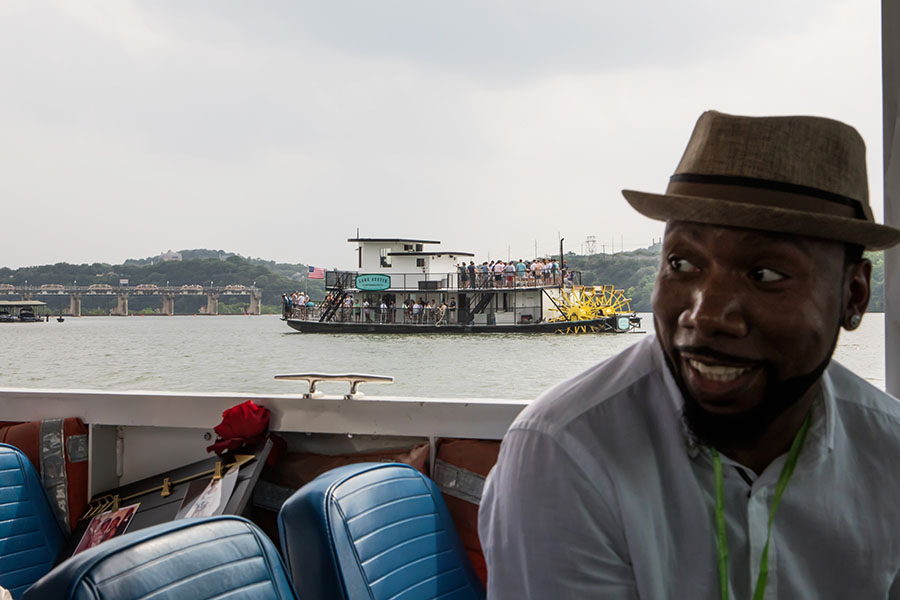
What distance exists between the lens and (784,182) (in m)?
0.68

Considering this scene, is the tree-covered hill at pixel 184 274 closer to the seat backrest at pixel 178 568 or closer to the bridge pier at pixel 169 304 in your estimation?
the bridge pier at pixel 169 304

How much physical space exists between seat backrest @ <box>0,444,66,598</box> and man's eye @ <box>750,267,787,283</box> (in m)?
1.91

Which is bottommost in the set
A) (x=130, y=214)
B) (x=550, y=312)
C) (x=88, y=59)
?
(x=550, y=312)

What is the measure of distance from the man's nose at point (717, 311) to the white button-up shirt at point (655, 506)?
0.31 feet

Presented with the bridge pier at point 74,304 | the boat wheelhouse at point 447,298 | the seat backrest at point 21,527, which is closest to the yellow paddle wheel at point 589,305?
the boat wheelhouse at point 447,298

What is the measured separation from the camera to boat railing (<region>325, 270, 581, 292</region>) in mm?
14852

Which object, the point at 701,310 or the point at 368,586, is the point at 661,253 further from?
the point at 368,586

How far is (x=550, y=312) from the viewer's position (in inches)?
680

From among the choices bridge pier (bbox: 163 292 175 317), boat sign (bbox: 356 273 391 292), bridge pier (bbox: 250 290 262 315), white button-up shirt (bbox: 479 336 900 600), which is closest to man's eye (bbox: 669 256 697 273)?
white button-up shirt (bbox: 479 336 900 600)

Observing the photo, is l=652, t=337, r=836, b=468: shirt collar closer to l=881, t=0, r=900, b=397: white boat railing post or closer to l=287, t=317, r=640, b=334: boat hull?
l=881, t=0, r=900, b=397: white boat railing post

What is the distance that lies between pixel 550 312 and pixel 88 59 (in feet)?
77.1

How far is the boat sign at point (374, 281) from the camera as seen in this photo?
15234 mm

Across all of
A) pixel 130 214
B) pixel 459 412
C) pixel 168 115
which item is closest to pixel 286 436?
pixel 459 412

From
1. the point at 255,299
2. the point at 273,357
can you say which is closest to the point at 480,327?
the point at 255,299
